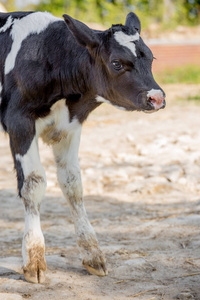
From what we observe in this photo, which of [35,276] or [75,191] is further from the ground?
[75,191]

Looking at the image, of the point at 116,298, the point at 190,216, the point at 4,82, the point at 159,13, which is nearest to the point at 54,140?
the point at 4,82

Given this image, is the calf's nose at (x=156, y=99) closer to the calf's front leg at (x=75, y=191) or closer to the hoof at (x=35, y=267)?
the calf's front leg at (x=75, y=191)

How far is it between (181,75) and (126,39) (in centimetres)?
1868

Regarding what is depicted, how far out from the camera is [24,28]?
14.1ft

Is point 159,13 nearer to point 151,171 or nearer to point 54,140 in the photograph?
point 151,171

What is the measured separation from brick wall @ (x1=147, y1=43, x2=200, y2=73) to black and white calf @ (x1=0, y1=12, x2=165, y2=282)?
19.5 m

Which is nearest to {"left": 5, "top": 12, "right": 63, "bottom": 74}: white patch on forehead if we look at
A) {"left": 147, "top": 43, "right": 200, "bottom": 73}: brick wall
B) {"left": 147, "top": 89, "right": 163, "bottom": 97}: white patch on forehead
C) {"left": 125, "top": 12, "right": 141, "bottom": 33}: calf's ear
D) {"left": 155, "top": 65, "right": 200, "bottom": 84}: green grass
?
{"left": 125, "top": 12, "right": 141, "bottom": 33}: calf's ear

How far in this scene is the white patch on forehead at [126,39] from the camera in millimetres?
3797

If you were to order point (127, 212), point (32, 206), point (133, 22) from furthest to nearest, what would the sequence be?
point (127, 212) < point (133, 22) < point (32, 206)

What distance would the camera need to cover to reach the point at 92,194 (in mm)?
6770

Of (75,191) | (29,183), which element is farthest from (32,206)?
(75,191)

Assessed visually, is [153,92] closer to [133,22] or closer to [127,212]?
[133,22]

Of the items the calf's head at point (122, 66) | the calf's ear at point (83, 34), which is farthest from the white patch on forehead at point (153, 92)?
the calf's ear at point (83, 34)

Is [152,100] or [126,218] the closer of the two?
[152,100]
